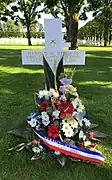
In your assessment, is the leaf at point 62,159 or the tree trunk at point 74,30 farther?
the tree trunk at point 74,30

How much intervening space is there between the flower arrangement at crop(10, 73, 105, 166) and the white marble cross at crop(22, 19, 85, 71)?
43 cm

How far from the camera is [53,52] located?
4.02 m

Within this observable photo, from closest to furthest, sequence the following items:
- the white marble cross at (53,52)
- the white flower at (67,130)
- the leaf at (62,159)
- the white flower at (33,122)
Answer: the leaf at (62,159) → the white flower at (67,130) → the white flower at (33,122) → the white marble cross at (53,52)

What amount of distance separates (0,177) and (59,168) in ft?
2.07

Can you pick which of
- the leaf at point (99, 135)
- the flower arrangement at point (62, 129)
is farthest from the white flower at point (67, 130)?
the leaf at point (99, 135)

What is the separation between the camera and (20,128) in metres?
4.13

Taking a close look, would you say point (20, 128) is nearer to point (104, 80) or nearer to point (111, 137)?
point (111, 137)

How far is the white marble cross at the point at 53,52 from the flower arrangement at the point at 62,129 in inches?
16.9

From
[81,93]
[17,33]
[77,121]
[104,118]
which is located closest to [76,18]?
[81,93]

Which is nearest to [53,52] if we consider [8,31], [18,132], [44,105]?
[44,105]

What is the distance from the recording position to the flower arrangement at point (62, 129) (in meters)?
3.36

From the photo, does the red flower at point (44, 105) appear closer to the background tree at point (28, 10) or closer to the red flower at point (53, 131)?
the red flower at point (53, 131)

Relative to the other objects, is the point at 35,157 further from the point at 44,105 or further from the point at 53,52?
the point at 53,52

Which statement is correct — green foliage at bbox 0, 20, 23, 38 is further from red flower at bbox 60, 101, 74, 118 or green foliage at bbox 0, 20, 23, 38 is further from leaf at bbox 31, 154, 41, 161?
leaf at bbox 31, 154, 41, 161
